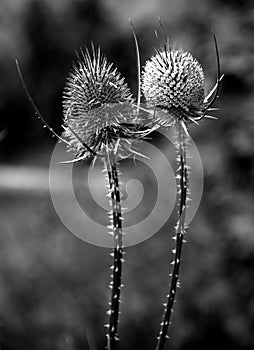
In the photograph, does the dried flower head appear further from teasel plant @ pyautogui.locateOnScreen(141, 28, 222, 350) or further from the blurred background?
the blurred background

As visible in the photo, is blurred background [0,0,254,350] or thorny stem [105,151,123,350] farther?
blurred background [0,0,254,350]

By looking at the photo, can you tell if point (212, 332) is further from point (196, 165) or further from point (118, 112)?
point (118, 112)

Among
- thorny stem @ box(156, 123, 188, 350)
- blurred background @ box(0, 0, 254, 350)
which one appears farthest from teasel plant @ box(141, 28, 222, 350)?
blurred background @ box(0, 0, 254, 350)

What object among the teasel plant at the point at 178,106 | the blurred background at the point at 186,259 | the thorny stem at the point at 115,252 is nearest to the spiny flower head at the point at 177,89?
the teasel plant at the point at 178,106

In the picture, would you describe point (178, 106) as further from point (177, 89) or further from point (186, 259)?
point (186, 259)

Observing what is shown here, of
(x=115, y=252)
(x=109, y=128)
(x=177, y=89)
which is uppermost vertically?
(x=177, y=89)

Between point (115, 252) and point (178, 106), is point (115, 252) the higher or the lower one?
the lower one

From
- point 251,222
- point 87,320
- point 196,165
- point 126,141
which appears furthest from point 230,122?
point 126,141

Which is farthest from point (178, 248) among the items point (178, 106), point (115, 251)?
point (178, 106)
